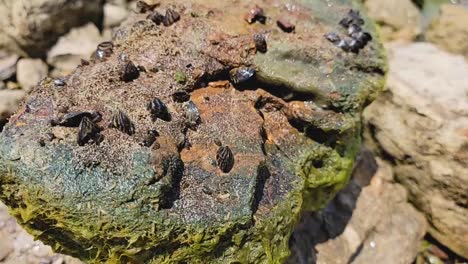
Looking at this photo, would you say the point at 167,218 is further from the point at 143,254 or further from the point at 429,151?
the point at 429,151

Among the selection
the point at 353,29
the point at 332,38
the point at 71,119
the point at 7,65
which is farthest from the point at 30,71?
the point at 353,29

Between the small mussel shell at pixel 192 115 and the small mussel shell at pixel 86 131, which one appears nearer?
the small mussel shell at pixel 86 131

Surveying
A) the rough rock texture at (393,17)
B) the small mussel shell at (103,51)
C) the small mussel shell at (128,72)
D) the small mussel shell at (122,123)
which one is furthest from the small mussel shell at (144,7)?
the rough rock texture at (393,17)

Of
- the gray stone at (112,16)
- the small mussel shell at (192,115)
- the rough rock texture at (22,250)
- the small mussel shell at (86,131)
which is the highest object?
the small mussel shell at (86,131)

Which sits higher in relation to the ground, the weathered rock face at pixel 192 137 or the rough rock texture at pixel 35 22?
the weathered rock face at pixel 192 137

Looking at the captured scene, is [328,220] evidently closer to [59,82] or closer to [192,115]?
[192,115]

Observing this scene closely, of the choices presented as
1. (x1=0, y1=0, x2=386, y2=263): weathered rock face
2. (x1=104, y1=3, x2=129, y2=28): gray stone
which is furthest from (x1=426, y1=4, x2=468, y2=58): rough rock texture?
(x1=104, y1=3, x2=129, y2=28): gray stone

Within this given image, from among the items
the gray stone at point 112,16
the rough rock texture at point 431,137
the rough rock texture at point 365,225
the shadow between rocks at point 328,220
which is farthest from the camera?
the gray stone at point 112,16

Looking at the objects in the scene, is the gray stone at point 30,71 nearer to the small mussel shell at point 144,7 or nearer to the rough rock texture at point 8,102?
the rough rock texture at point 8,102
